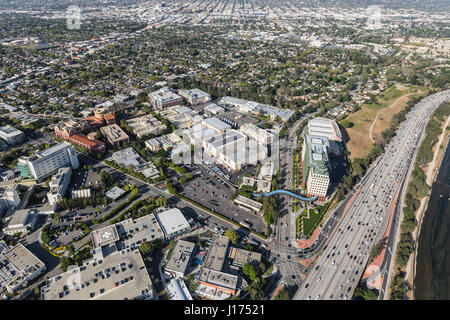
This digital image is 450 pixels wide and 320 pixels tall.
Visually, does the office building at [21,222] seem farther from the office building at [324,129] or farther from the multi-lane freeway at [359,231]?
the office building at [324,129]

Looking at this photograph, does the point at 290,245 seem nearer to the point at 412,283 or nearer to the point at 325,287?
the point at 325,287

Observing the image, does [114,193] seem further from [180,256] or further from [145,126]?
[145,126]

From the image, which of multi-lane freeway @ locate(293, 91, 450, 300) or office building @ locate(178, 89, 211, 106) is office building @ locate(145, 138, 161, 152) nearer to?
office building @ locate(178, 89, 211, 106)

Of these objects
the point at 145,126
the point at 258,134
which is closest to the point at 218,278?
the point at 258,134

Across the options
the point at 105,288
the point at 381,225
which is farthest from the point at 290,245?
the point at 105,288

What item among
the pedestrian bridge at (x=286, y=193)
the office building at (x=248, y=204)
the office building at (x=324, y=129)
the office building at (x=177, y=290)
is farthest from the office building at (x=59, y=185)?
the office building at (x=324, y=129)
